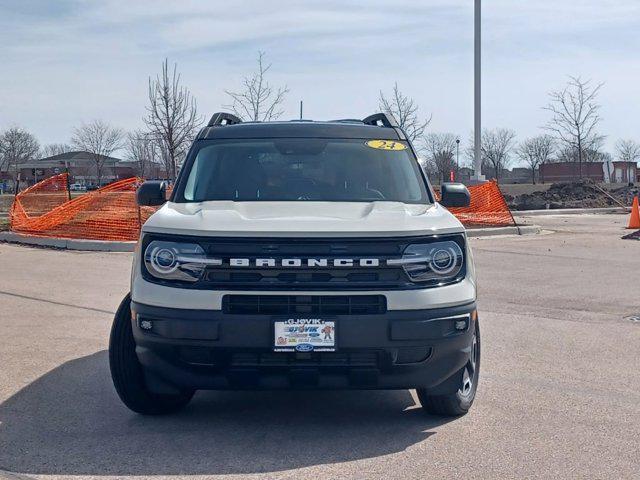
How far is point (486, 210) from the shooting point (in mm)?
21562

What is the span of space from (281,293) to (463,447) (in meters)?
1.30

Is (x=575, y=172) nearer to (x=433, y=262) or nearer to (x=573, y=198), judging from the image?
(x=573, y=198)

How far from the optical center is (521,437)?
15.9ft

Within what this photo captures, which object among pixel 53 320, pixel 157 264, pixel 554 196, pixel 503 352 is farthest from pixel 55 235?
pixel 554 196

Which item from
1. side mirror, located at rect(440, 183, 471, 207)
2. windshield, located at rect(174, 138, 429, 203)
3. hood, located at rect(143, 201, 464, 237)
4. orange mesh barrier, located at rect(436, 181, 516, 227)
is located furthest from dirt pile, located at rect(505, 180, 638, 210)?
hood, located at rect(143, 201, 464, 237)

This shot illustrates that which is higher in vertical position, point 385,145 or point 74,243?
point 385,145

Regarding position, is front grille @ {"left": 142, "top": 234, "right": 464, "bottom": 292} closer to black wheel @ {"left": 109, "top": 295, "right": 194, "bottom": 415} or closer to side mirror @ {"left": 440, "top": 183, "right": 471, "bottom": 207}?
black wheel @ {"left": 109, "top": 295, "right": 194, "bottom": 415}

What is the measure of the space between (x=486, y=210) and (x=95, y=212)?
957 centimetres

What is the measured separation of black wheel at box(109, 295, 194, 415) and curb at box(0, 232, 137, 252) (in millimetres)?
10738

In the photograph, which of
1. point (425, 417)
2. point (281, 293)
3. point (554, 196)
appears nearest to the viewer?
point (281, 293)

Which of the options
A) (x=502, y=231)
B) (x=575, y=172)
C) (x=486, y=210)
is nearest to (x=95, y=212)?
(x=502, y=231)

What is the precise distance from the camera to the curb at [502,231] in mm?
19125

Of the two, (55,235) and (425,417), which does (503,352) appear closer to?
(425,417)

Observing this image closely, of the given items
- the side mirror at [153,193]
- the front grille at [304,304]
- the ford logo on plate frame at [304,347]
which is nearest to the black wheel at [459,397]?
the front grille at [304,304]
